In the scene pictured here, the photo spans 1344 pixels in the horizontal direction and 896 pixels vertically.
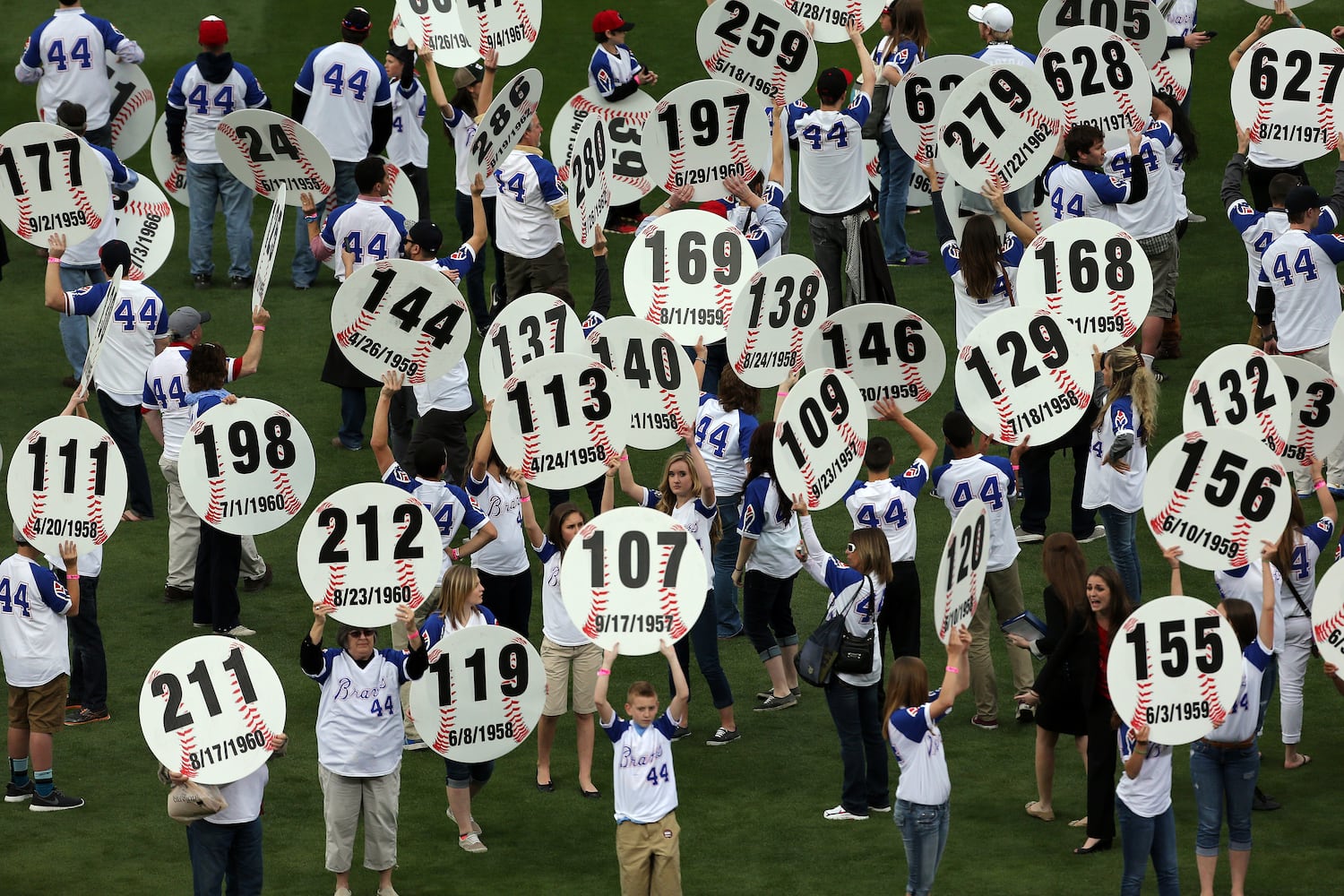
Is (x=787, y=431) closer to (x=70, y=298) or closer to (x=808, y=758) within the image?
(x=808, y=758)

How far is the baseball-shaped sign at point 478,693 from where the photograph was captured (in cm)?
1098

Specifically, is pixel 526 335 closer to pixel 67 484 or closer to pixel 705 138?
pixel 705 138

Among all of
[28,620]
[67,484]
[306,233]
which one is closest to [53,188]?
[67,484]

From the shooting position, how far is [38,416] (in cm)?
1739

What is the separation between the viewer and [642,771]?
10.6 m

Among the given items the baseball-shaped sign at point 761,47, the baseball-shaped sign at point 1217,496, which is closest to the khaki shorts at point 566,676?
the baseball-shaped sign at point 1217,496

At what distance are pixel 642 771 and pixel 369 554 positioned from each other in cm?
202

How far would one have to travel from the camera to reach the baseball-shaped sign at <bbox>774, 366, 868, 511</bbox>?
1204 cm

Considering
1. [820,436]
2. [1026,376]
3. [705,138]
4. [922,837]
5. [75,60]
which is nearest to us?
[922,837]

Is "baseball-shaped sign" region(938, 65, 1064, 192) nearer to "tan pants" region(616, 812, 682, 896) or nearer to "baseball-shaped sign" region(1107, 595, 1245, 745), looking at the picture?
"baseball-shaped sign" region(1107, 595, 1245, 745)

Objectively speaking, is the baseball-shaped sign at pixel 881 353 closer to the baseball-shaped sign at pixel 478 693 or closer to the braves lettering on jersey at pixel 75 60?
the baseball-shaped sign at pixel 478 693

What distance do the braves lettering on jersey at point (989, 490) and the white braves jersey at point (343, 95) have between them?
7954 mm

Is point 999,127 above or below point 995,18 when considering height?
below

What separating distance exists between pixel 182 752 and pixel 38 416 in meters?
7.92
